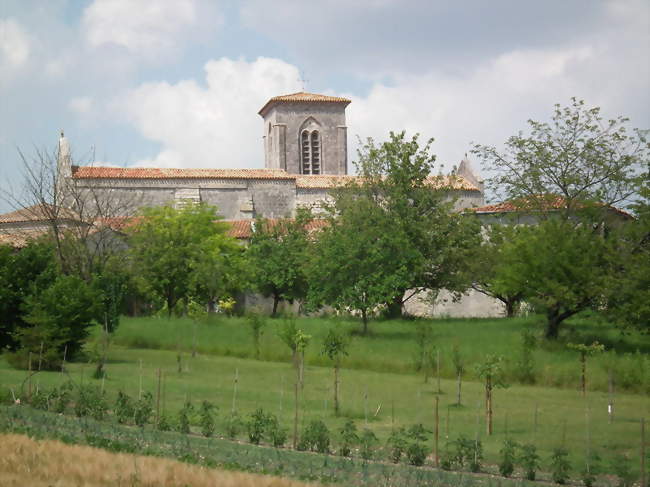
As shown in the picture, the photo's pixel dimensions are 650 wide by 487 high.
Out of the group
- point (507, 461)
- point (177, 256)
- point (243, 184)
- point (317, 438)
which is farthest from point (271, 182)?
point (507, 461)

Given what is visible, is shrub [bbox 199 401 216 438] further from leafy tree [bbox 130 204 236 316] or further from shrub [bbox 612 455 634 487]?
leafy tree [bbox 130 204 236 316]

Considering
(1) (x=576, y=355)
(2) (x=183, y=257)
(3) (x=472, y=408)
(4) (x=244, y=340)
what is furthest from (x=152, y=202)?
(3) (x=472, y=408)

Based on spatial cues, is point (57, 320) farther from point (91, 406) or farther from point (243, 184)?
point (243, 184)

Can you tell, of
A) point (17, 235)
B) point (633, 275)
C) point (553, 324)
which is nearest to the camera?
point (633, 275)

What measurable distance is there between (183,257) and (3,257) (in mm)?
15981

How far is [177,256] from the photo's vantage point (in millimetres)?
43000

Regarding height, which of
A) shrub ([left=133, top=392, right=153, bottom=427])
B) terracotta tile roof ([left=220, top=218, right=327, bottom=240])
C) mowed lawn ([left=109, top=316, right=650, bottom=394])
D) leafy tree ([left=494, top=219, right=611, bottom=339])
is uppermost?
terracotta tile roof ([left=220, top=218, right=327, bottom=240])

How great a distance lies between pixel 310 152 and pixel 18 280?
130 feet

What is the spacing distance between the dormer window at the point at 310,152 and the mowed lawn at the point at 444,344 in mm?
28878

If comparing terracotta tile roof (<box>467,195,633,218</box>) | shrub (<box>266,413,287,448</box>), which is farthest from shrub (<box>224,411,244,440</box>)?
terracotta tile roof (<box>467,195,633,218</box>)

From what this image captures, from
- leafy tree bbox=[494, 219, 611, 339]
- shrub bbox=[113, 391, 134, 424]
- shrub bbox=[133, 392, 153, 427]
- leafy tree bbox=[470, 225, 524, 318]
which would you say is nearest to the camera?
shrub bbox=[133, 392, 153, 427]

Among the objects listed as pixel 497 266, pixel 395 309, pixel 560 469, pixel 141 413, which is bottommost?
pixel 560 469

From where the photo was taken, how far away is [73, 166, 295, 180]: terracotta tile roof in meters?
51.3

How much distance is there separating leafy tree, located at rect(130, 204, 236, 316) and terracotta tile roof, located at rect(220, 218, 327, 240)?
6.98 ft
